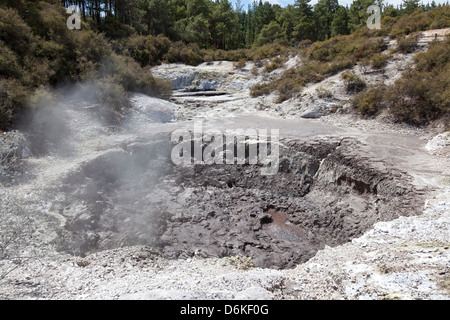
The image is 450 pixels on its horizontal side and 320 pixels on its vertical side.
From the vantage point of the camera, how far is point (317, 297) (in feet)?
14.6

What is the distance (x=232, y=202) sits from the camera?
1092cm

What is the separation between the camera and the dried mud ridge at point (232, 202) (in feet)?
27.0

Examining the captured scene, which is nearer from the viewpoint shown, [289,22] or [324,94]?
[324,94]

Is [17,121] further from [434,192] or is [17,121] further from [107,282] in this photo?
[434,192]

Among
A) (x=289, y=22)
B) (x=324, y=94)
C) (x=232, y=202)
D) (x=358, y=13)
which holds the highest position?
(x=358, y=13)

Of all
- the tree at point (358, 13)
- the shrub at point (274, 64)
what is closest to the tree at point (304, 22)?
the tree at point (358, 13)

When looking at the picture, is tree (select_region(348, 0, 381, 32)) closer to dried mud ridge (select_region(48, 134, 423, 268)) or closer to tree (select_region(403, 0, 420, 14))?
tree (select_region(403, 0, 420, 14))

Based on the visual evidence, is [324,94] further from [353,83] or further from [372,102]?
[372,102]

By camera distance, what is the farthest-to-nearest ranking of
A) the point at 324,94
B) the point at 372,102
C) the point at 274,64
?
the point at 274,64, the point at 324,94, the point at 372,102

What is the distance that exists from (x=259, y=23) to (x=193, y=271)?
196 feet

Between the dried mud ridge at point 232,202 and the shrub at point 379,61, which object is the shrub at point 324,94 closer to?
the shrub at point 379,61

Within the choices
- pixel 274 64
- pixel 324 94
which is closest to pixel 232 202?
pixel 324 94
